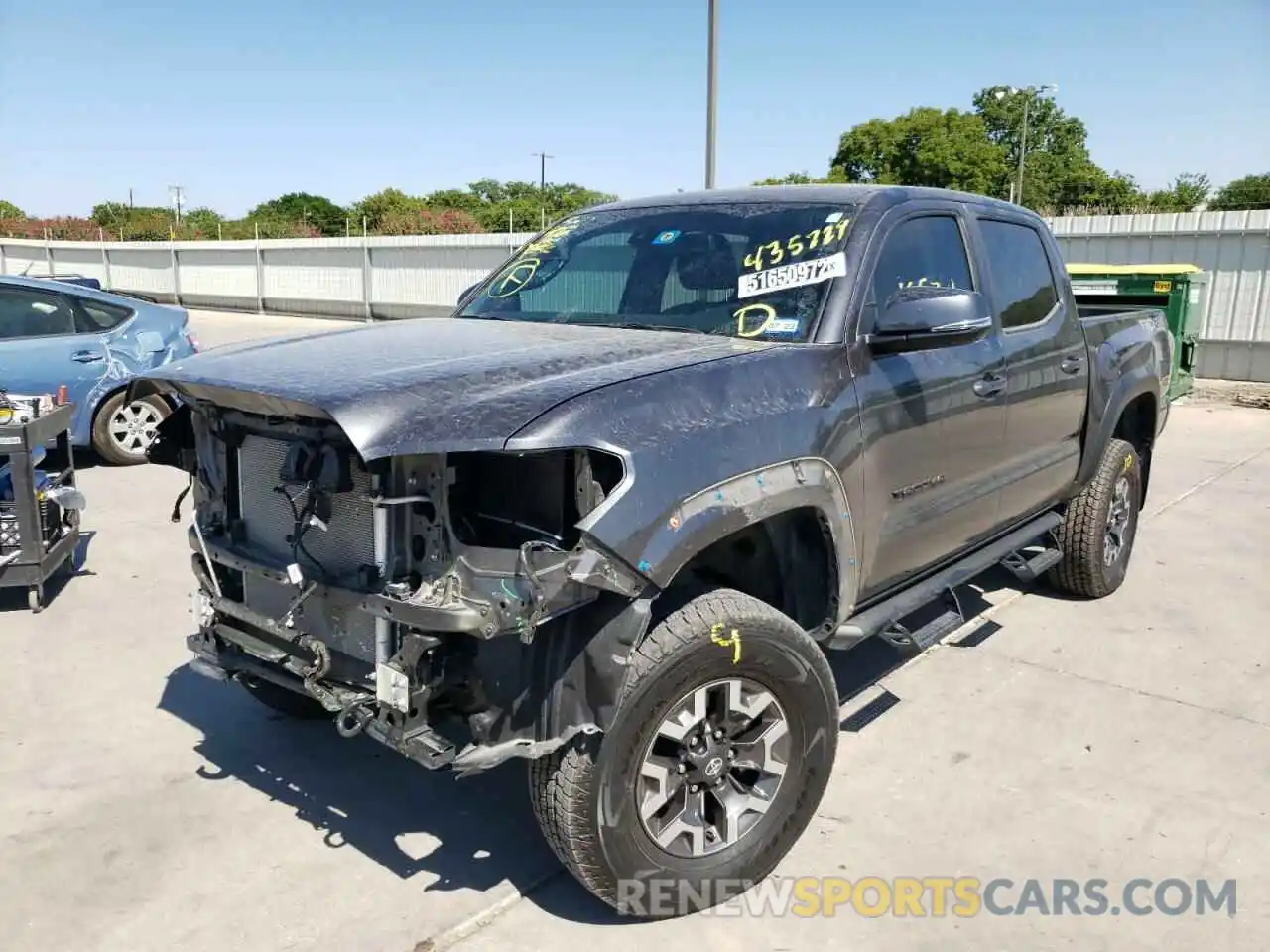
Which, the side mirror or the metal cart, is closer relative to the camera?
the side mirror

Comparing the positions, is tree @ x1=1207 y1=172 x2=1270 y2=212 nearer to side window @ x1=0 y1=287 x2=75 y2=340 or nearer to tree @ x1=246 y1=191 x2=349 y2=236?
side window @ x1=0 y1=287 x2=75 y2=340

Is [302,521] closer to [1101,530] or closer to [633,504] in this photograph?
[633,504]

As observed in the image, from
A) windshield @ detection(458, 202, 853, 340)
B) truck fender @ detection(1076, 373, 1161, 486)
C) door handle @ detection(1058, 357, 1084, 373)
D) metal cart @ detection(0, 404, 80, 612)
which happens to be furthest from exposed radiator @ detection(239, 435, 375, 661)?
truck fender @ detection(1076, 373, 1161, 486)

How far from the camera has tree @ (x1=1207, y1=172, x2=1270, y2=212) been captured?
113 feet

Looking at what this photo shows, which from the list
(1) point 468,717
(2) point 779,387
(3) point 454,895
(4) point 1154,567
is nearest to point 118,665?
(3) point 454,895

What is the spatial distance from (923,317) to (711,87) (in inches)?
418

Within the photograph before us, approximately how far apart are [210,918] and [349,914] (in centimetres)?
38

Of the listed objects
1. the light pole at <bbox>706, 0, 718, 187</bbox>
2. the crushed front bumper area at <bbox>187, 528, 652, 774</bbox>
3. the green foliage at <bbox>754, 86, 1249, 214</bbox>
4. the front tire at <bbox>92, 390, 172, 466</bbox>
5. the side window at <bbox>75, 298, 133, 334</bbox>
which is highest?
the green foliage at <bbox>754, 86, 1249, 214</bbox>

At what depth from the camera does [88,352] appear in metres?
8.33

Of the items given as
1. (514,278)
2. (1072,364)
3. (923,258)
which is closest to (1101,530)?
(1072,364)

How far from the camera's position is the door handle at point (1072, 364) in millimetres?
4681

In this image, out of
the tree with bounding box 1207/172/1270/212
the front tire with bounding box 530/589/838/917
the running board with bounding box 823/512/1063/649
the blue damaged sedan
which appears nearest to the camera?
the front tire with bounding box 530/589/838/917

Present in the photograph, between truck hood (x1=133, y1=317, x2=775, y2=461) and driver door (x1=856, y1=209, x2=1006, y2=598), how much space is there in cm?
52

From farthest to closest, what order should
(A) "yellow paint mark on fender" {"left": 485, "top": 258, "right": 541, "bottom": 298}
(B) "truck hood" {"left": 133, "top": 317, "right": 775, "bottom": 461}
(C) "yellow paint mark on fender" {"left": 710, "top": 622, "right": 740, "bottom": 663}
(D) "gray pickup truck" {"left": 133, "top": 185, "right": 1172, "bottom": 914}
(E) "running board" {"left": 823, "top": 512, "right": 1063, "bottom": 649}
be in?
(A) "yellow paint mark on fender" {"left": 485, "top": 258, "right": 541, "bottom": 298}
(E) "running board" {"left": 823, "top": 512, "right": 1063, "bottom": 649}
(C) "yellow paint mark on fender" {"left": 710, "top": 622, "right": 740, "bottom": 663}
(D) "gray pickup truck" {"left": 133, "top": 185, "right": 1172, "bottom": 914}
(B) "truck hood" {"left": 133, "top": 317, "right": 775, "bottom": 461}
